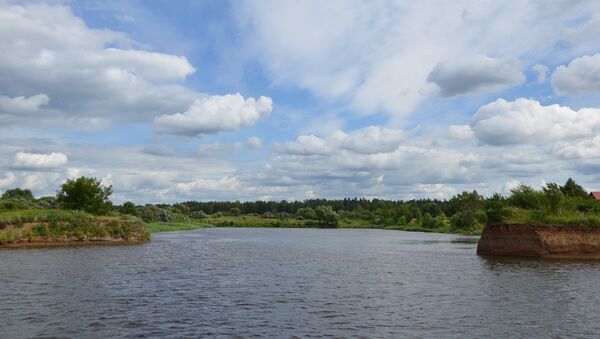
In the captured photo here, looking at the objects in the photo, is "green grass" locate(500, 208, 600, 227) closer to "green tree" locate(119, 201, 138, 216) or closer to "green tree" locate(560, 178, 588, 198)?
"green tree" locate(560, 178, 588, 198)

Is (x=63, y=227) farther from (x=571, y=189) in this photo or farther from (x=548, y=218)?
(x=571, y=189)

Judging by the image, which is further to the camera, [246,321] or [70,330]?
[246,321]

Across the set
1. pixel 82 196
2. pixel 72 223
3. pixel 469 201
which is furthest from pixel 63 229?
pixel 469 201

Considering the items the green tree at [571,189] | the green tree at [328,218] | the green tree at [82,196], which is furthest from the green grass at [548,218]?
the green tree at [328,218]

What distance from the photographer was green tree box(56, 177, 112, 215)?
73.2 m

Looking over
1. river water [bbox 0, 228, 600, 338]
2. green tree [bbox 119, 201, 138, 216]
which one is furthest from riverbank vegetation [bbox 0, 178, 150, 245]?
green tree [bbox 119, 201, 138, 216]

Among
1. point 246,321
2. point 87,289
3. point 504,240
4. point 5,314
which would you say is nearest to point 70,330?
point 5,314

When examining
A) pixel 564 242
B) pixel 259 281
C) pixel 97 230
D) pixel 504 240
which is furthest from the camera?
pixel 97 230

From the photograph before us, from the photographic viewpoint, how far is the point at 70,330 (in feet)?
59.5

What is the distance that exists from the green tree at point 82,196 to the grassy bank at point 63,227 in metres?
6.56

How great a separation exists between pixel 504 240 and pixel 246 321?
39.6 meters

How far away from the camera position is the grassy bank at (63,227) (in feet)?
186

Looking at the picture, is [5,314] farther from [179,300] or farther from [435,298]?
[435,298]

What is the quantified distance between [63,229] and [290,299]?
150ft
